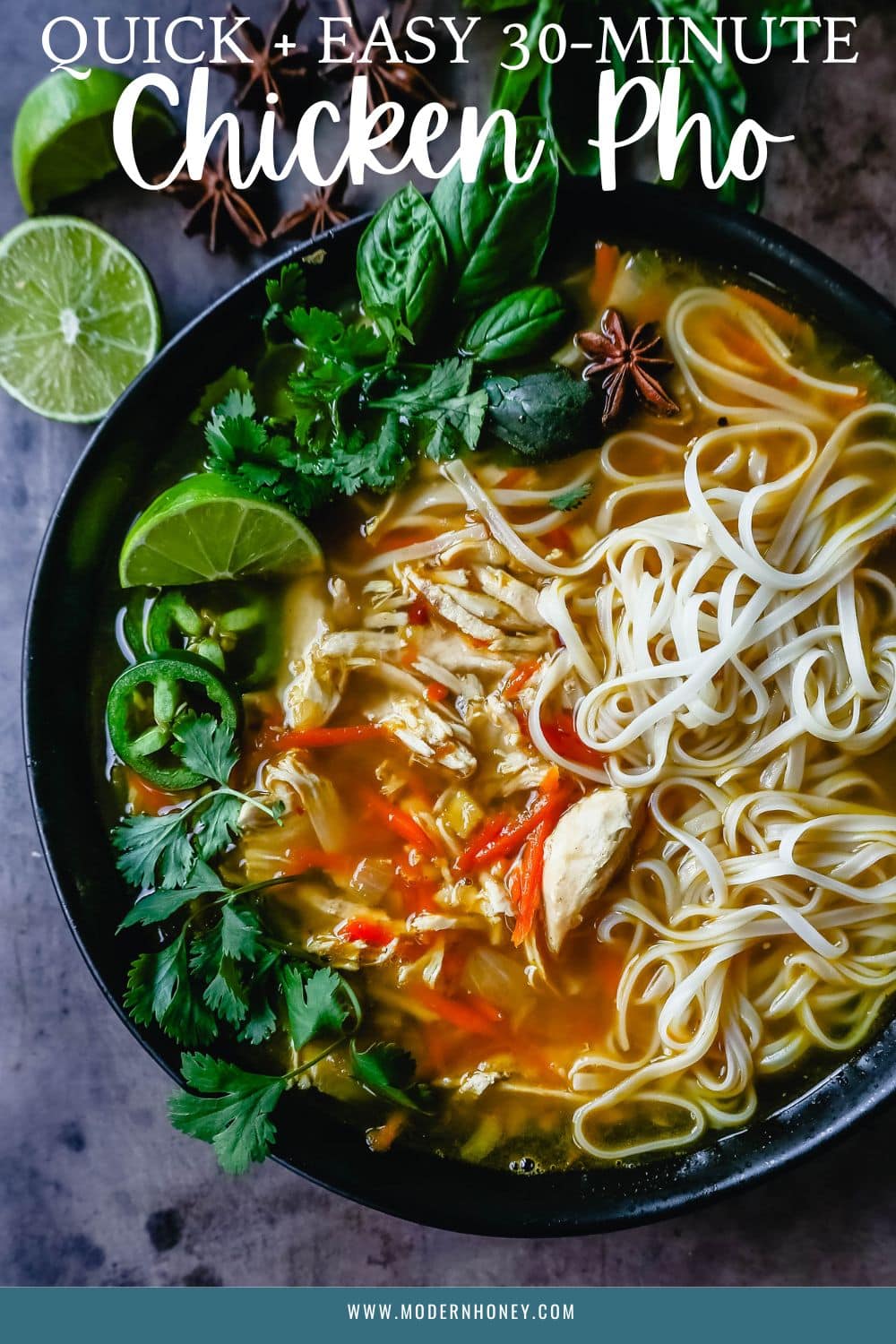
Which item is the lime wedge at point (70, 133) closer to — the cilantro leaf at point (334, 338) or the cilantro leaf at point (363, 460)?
the cilantro leaf at point (334, 338)

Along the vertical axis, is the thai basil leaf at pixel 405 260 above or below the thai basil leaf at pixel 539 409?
above

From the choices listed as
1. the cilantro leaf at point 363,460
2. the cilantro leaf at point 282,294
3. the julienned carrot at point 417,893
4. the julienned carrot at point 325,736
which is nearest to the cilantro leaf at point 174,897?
the julienned carrot at point 325,736

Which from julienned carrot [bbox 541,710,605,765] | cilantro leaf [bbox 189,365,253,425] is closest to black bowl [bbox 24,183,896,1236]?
cilantro leaf [bbox 189,365,253,425]

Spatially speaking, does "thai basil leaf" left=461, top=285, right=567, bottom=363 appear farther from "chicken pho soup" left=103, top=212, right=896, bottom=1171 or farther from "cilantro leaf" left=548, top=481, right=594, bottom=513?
"cilantro leaf" left=548, top=481, right=594, bottom=513

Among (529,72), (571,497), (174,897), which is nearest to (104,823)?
(174,897)

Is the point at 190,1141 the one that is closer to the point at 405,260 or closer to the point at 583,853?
the point at 583,853

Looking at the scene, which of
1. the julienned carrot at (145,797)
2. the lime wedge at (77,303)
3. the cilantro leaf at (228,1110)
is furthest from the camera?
the lime wedge at (77,303)
